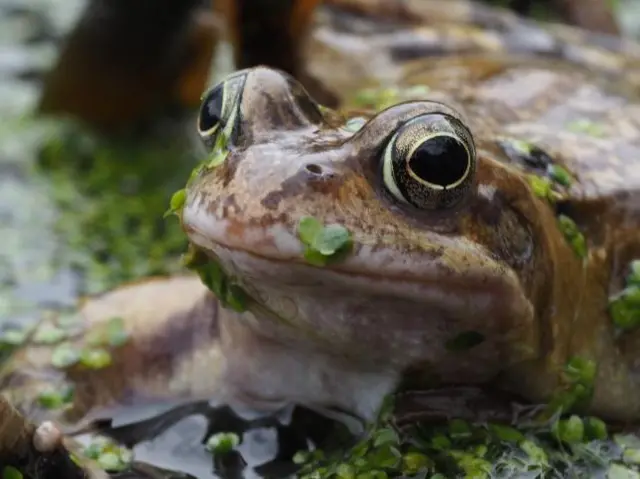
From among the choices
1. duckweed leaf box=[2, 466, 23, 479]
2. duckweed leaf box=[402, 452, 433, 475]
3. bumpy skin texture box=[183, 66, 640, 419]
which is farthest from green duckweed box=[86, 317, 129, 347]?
duckweed leaf box=[402, 452, 433, 475]

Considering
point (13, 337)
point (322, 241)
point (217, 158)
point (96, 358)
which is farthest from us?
point (13, 337)

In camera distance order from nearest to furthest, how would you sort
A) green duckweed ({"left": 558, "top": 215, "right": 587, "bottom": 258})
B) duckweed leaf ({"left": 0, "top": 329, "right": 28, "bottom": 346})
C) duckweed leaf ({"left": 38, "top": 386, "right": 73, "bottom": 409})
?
green duckweed ({"left": 558, "top": 215, "right": 587, "bottom": 258}) → duckweed leaf ({"left": 38, "top": 386, "right": 73, "bottom": 409}) → duckweed leaf ({"left": 0, "top": 329, "right": 28, "bottom": 346})

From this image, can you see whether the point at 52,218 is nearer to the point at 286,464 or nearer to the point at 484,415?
the point at 286,464

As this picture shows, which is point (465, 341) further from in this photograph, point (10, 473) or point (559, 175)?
point (10, 473)

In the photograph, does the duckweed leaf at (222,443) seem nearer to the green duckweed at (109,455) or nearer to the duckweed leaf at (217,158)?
the green duckweed at (109,455)

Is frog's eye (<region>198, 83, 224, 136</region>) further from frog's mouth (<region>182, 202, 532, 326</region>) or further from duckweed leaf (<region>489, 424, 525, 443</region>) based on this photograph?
duckweed leaf (<region>489, 424, 525, 443</region>)

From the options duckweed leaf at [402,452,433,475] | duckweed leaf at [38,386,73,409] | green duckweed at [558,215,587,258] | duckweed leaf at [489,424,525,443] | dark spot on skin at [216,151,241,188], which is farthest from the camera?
duckweed leaf at [38,386,73,409]

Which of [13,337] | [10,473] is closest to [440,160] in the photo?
[10,473]
